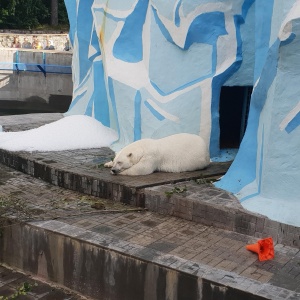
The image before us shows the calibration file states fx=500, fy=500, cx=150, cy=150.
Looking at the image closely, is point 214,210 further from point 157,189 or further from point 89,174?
point 89,174

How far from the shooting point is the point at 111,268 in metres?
5.57

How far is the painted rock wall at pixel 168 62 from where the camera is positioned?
893cm

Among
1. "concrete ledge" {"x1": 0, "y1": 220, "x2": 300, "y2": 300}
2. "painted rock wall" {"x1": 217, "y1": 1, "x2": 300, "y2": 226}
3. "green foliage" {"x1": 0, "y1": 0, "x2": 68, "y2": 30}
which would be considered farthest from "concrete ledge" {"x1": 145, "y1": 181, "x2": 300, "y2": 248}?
"green foliage" {"x1": 0, "y1": 0, "x2": 68, "y2": 30}

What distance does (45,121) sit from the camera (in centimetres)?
1309

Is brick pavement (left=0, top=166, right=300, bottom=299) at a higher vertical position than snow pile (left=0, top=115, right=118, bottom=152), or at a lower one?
lower

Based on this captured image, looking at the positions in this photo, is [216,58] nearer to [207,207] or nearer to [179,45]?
[179,45]

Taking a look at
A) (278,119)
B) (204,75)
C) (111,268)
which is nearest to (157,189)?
(111,268)

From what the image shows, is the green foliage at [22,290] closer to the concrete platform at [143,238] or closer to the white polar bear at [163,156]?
the concrete platform at [143,238]

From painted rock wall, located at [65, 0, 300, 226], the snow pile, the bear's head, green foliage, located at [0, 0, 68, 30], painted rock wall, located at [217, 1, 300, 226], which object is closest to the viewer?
painted rock wall, located at [217, 1, 300, 226]

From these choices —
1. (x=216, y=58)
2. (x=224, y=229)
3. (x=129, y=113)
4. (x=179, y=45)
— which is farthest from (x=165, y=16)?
(x=224, y=229)

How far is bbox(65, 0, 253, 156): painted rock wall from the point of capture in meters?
8.93

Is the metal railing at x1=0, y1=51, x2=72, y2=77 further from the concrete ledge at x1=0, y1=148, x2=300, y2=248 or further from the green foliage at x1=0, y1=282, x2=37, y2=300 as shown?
the green foliage at x1=0, y1=282, x2=37, y2=300

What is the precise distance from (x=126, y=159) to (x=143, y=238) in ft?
6.80

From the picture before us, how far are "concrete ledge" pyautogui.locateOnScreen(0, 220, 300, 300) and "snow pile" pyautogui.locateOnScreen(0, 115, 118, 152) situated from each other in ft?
11.6
